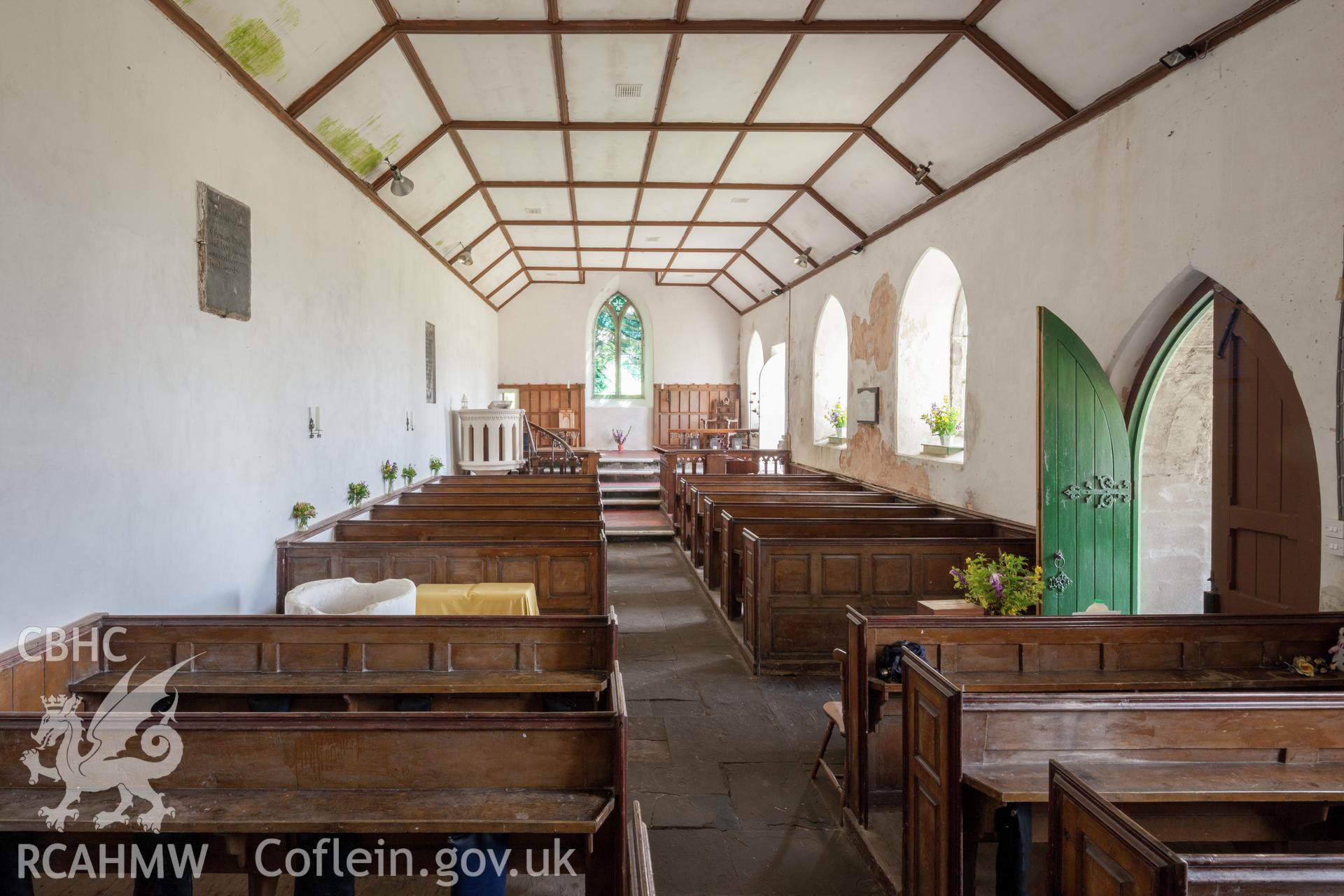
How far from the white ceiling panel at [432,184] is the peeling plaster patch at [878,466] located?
214 inches

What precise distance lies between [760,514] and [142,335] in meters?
5.02

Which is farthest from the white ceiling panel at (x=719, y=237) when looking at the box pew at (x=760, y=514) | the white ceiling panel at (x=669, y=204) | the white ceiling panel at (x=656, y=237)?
the box pew at (x=760, y=514)

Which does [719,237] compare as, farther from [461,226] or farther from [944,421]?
[944,421]

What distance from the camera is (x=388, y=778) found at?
234 cm

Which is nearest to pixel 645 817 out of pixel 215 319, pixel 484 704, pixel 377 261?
pixel 484 704

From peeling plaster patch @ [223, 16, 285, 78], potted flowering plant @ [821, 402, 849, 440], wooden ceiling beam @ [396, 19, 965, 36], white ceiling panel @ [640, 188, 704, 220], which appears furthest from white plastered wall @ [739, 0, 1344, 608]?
peeling plaster patch @ [223, 16, 285, 78]

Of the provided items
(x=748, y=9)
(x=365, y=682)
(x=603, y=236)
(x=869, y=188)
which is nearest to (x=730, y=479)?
(x=869, y=188)

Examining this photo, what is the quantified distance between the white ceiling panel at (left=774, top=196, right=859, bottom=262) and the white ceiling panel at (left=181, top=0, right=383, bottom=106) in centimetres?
584

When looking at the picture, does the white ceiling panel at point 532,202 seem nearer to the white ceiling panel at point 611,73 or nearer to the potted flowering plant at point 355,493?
the white ceiling panel at point 611,73

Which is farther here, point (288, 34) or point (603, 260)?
point (603, 260)

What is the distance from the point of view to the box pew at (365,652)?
11.4ft

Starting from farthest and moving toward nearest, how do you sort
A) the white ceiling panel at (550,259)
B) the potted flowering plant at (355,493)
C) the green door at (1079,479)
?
the white ceiling panel at (550,259)
the potted flowering plant at (355,493)
the green door at (1079,479)

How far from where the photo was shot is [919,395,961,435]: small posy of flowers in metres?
8.13

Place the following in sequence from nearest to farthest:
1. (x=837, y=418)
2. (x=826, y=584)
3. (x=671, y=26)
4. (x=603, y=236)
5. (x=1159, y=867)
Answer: (x=1159, y=867), (x=671, y=26), (x=826, y=584), (x=837, y=418), (x=603, y=236)
